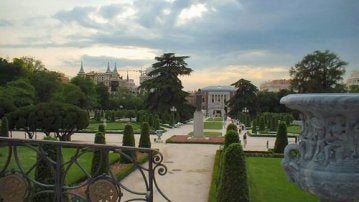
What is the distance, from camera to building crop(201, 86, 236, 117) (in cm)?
11744

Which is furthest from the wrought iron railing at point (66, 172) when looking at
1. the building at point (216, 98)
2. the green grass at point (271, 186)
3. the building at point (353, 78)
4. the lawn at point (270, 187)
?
the building at point (353, 78)

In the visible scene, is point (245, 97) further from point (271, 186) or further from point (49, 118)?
point (271, 186)

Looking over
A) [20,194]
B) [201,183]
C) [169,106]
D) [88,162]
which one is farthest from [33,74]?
[20,194]

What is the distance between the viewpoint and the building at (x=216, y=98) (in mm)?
117438

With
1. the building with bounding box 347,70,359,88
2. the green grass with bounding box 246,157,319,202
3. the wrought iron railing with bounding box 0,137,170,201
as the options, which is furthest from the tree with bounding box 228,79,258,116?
the wrought iron railing with bounding box 0,137,170,201

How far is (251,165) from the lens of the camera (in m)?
20.7

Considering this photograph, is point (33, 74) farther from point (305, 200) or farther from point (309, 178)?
point (309, 178)

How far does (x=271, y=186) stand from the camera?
15.3 metres

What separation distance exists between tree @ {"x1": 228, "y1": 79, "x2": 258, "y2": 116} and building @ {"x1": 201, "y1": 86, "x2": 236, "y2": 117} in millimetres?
39126

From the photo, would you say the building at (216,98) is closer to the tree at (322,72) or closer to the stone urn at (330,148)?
the tree at (322,72)

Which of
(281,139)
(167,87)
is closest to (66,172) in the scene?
(281,139)

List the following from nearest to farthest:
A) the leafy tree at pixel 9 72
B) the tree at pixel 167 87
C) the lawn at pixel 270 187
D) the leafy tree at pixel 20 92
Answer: the lawn at pixel 270 187 → the leafy tree at pixel 20 92 → the leafy tree at pixel 9 72 → the tree at pixel 167 87

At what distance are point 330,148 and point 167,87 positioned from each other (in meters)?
55.1

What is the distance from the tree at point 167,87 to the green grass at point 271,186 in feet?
129
